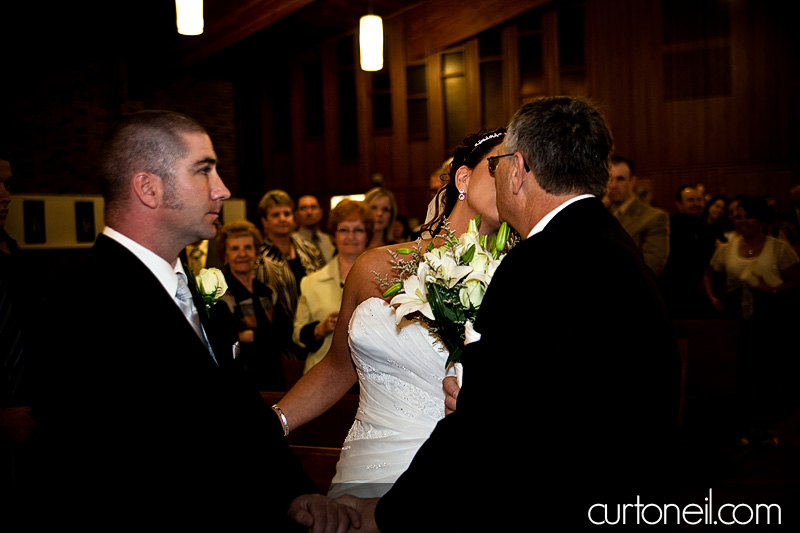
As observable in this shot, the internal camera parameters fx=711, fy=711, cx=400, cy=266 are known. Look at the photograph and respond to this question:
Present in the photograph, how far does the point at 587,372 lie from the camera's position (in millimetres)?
1375

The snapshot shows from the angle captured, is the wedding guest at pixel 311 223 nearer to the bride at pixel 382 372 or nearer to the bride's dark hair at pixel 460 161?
the bride's dark hair at pixel 460 161

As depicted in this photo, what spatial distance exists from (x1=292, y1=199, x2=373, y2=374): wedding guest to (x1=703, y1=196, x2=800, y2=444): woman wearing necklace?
3318 mm

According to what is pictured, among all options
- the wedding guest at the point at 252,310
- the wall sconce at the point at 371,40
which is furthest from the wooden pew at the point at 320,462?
the wall sconce at the point at 371,40

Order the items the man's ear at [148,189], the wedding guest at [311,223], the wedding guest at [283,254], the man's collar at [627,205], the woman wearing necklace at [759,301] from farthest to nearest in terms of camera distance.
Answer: the wedding guest at [311,223], the woman wearing necklace at [759,301], the man's collar at [627,205], the wedding guest at [283,254], the man's ear at [148,189]

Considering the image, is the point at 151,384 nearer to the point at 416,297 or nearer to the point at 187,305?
the point at 187,305

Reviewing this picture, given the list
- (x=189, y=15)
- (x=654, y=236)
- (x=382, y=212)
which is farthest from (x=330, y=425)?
(x=189, y=15)

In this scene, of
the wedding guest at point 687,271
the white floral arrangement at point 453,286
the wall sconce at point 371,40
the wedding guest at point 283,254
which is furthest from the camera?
the wall sconce at point 371,40

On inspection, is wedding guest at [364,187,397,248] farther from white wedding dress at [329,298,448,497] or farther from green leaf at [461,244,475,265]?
green leaf at [461,244,475,265]

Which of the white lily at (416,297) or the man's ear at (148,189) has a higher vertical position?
the man's ear at (148,189)

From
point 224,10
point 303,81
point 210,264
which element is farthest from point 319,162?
point 210,264

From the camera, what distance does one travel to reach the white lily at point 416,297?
1936 mm

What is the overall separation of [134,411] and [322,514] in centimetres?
59

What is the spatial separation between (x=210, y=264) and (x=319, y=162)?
28.5 feet

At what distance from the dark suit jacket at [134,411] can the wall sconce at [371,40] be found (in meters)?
7.76
